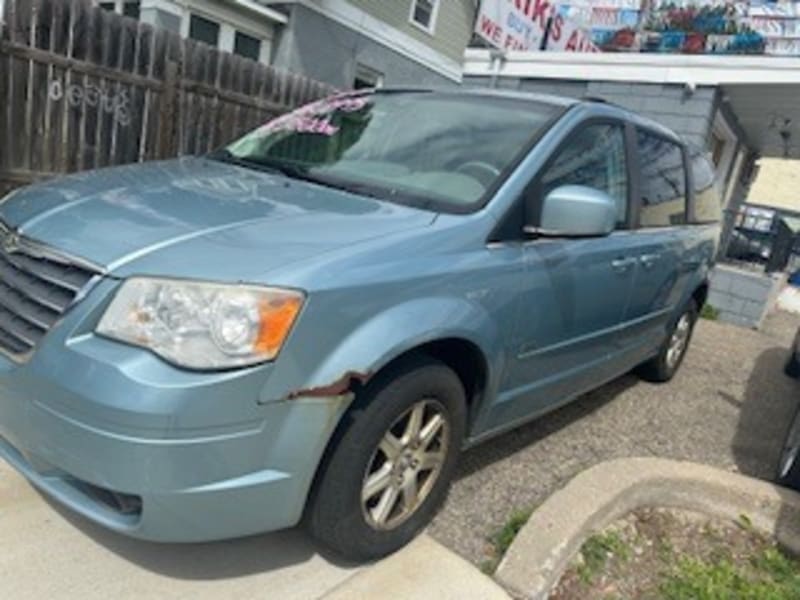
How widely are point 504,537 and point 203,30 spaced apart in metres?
9.42

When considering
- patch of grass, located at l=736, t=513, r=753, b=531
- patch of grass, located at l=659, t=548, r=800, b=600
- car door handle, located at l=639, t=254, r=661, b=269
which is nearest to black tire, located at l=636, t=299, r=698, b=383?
car door handle, located at l=639, t=254, r=661, b=269

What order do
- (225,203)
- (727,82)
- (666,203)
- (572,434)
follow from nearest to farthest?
(225,203) → (572,434) → (666,203) → (727,82)

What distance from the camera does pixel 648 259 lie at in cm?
388

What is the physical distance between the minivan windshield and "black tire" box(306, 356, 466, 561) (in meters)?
0.66

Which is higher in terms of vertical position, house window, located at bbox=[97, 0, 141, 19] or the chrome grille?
house window, located at bbox=[97, 0, 141, 19]

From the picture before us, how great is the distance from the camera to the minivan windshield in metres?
2.81

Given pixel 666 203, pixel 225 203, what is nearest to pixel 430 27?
pixel 666 203

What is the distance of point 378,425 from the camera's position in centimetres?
229

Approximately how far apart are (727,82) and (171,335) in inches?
401

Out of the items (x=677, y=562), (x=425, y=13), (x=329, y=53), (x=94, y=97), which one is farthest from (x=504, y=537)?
(x=425, y=13)

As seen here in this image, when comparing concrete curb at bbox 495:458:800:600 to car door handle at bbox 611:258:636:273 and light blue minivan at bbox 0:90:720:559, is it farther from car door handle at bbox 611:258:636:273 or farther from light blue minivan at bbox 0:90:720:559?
car door handle at bbox 611:258:636:273

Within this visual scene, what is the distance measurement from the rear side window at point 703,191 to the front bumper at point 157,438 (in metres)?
3.65

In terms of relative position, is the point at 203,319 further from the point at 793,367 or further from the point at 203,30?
the point at 203,30

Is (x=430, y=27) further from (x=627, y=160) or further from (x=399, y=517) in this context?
(x=399, y=517)
